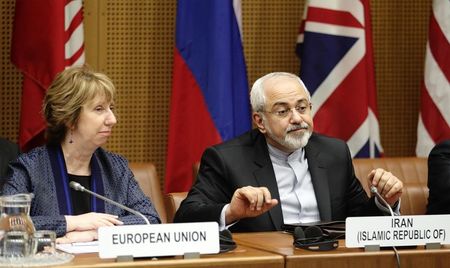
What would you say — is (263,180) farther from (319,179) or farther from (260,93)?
(260,93)

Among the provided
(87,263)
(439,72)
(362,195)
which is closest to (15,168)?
(87,263)

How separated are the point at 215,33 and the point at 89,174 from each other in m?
1.57

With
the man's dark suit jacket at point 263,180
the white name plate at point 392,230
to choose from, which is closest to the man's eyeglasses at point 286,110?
the man's dark suit jacket at point 263,180

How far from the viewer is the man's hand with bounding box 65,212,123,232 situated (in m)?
3.67

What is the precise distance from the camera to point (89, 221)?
12.1 ft

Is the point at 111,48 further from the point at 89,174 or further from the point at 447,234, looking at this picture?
the point at 447,234

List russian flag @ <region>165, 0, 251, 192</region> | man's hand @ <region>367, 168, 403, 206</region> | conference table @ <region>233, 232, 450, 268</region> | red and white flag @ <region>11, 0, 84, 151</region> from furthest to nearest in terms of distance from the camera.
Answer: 1. russian flag @ <region>165, 0, 251, 192</region>
2. red and white flag @ <region>11, 0, 84, 151</region>
3. man's hand @ <region>367, 168, 403, 206</region>
4. conference table @ <region>233, 232, 450, 268</region>

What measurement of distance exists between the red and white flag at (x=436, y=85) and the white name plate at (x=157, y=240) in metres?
3.14

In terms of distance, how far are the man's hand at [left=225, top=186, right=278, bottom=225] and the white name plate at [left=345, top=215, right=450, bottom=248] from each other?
491mm

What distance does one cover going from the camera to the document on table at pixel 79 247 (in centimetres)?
320

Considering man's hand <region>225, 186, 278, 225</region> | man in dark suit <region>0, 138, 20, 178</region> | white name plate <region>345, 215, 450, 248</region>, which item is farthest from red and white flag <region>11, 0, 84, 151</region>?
white name plate <region>345, 215, 450, 248</region>

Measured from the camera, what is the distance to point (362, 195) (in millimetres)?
4445

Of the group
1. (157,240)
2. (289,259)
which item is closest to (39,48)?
(157,240)

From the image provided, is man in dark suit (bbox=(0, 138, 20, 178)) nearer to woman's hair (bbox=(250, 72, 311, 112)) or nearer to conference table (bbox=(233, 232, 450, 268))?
woman's hair (bbox=(250, 72, 311, 112))
